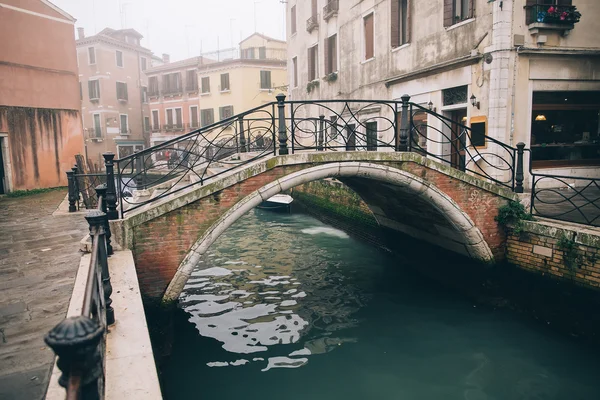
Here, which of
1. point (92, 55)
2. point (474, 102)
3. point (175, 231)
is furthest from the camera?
point (92, 55)

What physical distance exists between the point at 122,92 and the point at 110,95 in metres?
1.32

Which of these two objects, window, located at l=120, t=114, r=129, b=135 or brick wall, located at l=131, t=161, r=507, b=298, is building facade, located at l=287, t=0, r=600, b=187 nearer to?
brick wall, located at l=131, t=161, r=507, b=298

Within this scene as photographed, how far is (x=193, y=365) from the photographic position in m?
5.68

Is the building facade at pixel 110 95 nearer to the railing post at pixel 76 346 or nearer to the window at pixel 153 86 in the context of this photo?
the window at pixel 153 86

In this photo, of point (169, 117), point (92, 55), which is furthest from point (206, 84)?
point (92, 55)

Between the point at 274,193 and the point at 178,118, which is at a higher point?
the point at 178,118

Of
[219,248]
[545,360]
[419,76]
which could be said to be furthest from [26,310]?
[419,76]

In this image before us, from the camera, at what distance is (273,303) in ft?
25.2

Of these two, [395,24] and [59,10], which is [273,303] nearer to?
[395,24]

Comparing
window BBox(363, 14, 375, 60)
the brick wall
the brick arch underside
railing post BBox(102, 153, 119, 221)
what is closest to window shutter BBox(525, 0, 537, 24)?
the brick arch underside

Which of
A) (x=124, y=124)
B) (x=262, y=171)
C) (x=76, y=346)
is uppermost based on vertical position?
(x=124, y=124)

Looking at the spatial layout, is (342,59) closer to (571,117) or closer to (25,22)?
(571,117)

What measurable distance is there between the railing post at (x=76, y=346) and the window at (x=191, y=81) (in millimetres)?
33292

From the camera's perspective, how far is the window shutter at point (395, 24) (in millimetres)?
12191
